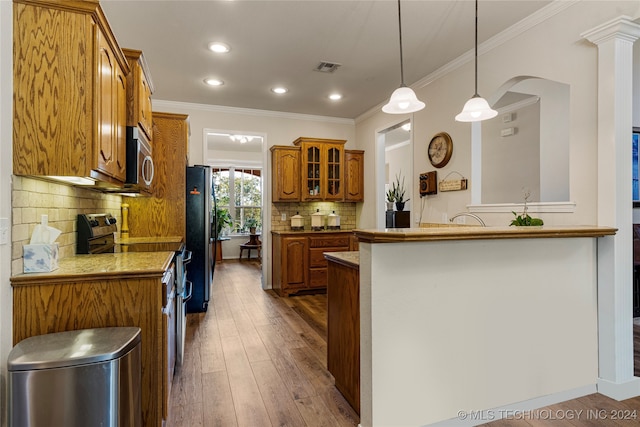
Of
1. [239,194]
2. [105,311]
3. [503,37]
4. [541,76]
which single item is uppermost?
[503,37]

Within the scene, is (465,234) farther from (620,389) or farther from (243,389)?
(243,389)

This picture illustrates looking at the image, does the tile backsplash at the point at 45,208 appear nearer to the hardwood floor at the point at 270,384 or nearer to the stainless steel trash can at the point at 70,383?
the stainless steel trash can at the point at 70,383

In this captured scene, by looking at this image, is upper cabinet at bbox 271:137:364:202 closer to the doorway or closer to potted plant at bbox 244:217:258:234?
the doorway

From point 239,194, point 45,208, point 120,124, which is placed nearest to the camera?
point 45,208

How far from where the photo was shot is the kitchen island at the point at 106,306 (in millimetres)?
1540

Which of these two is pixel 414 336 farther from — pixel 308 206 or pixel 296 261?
pixel 308 206

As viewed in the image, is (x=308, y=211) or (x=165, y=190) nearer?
(x=165, y=190)

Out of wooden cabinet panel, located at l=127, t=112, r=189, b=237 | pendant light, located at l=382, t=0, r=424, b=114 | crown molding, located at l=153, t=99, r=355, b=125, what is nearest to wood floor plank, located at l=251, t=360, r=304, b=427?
wooden cabinet panel, located at l=127, t=112, r=189, b=237

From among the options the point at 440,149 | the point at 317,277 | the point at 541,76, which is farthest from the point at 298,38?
the point at 317,277

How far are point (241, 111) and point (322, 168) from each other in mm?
1478

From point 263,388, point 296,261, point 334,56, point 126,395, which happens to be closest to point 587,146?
point 334,56

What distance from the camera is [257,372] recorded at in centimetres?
249

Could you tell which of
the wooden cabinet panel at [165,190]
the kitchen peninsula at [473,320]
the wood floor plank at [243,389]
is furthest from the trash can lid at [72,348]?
the wooden cabinet panel at [165,190]

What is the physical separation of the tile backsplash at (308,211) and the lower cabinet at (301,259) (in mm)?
329
